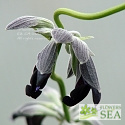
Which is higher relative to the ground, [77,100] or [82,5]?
[82,5]

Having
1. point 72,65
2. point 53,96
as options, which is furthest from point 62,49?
point 72,65

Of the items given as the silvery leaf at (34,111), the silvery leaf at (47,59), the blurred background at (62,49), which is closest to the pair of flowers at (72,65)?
the silvery leaf at (47,59)

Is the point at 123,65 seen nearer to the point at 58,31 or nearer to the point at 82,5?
the point at 82,5

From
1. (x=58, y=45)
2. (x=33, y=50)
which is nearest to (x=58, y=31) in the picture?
(x=58, y=45)

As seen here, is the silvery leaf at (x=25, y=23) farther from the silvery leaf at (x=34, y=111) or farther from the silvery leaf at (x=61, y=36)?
the silvery leaf at (x=34, y=111)

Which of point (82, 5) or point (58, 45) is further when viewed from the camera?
point (82, 5)

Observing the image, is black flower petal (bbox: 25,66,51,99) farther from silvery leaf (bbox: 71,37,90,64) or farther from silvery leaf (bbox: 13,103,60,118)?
A: silvery leaf (bbox: 13,103,60,118)

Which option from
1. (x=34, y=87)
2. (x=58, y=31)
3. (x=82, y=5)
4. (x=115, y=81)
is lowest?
(x=115, y=81)

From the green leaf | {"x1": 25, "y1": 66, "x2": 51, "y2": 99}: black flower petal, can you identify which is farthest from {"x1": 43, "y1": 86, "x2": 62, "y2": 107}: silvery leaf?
{"x1": 25, "y1": 66, "x2": 51, "y2": 99}: black flower petal
